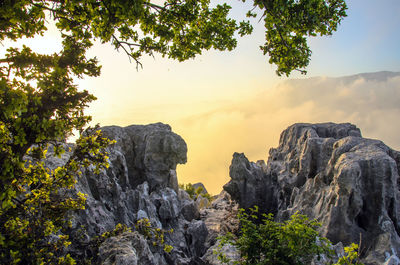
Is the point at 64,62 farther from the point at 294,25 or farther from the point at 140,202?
the point at 140,202

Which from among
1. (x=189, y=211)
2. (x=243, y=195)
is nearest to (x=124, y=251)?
(x=189, y=211)

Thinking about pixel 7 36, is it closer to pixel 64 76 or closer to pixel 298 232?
pixel 64 76

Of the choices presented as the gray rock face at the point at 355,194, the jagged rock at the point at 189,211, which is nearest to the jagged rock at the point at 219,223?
the jagged rock at the point at 189,211

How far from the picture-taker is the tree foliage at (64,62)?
230 inches

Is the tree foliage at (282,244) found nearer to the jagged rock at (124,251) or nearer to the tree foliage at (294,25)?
the jagged rock at (124,251)

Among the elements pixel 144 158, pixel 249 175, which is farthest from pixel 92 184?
pixel 249 175

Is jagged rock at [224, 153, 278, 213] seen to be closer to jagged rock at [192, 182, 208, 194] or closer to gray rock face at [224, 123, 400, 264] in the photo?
gray rock face at [224, 123, 400, 264]

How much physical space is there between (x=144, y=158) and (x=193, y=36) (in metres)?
42.5

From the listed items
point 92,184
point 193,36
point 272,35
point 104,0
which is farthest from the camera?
point 92,184

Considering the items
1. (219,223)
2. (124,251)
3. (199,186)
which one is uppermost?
(124,251)

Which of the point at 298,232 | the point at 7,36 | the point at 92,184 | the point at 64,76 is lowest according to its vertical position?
the point at 92,184

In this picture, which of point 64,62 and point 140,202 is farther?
point 140,202

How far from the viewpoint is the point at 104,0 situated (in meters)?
6.39

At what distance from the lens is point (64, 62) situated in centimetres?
759
